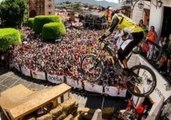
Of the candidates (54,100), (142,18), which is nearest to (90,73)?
(54,100)

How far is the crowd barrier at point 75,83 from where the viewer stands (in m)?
26.8

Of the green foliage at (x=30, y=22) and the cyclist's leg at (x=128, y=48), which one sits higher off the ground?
the cyclist's leg at (x=128, y=48)

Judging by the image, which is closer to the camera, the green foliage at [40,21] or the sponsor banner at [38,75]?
the sponsor banner at [38,75]

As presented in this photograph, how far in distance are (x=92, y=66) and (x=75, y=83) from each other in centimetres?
1385

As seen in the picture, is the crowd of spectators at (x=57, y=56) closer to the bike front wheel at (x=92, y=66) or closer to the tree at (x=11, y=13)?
the bike front wheel at (x=92, y=66)

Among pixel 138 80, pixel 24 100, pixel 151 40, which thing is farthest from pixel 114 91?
pixel 138 80

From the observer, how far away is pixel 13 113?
1727 cm

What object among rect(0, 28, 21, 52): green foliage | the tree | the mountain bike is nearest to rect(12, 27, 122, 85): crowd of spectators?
rect(0, 28, 21, 52): green foliage

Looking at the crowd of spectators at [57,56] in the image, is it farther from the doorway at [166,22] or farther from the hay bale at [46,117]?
the hay bale at [46,117]

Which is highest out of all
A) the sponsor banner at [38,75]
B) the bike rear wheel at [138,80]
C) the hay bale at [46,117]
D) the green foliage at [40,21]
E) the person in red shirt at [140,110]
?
the bike rear wheel at [138,80]

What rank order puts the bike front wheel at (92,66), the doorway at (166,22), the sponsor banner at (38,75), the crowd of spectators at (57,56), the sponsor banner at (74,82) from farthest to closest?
the sponsor banner at (38,75) → the crowd of spectators at (57,56) → the sponsor banner at (74,82) → the doorway at (166,22) → the bike front wheel at (92,66)

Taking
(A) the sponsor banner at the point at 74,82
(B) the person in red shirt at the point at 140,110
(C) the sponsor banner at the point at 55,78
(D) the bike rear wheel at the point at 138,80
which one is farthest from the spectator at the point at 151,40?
(C) the sponsor banner at the point at 55,78

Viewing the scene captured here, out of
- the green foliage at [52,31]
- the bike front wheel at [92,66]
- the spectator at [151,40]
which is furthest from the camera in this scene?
the green foliage at [52,31]

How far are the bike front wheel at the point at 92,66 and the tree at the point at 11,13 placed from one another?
41.9 metres
